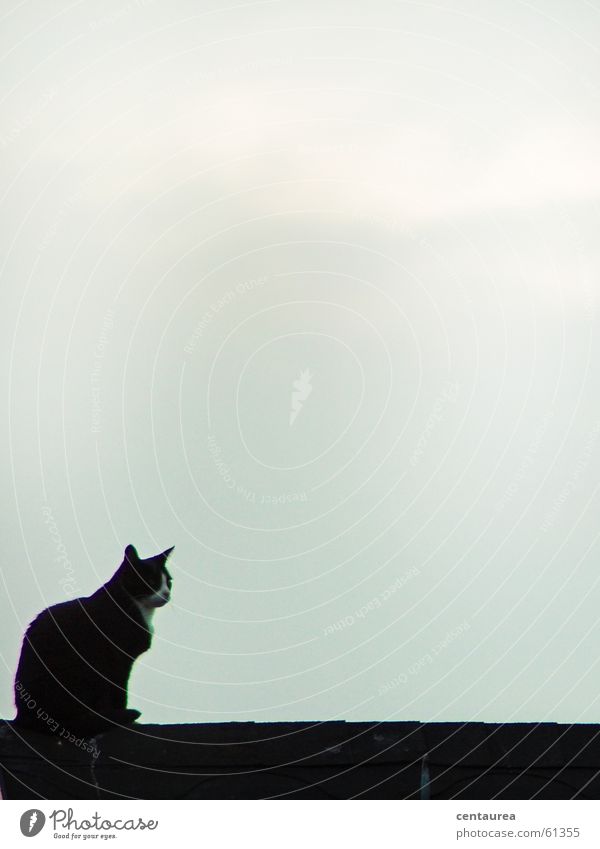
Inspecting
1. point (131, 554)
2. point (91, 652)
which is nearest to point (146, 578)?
point (131, 554)

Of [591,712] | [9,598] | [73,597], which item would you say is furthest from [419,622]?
[9,598]

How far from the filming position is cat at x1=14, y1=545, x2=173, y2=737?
1771 mm

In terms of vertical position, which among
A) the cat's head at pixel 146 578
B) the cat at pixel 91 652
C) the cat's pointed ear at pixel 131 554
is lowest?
the cat at pixel 91 652

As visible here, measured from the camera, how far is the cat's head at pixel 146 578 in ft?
6.10

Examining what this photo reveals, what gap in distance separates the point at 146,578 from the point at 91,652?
18 centimetres

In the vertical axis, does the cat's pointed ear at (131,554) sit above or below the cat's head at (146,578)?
above

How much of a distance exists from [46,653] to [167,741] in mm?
294

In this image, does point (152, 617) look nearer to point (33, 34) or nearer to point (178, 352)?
point (178, 352)

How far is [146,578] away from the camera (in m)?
1.87

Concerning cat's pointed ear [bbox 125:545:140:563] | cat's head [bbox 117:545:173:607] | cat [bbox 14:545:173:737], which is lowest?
cat [bbox 14:545:173:737]

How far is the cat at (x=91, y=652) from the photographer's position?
1.77 metres

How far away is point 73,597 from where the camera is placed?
1837 mm

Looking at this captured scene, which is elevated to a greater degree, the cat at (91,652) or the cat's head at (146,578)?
the cat's head at (146,578)

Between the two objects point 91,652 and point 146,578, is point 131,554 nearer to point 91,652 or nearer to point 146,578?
point 146,578
